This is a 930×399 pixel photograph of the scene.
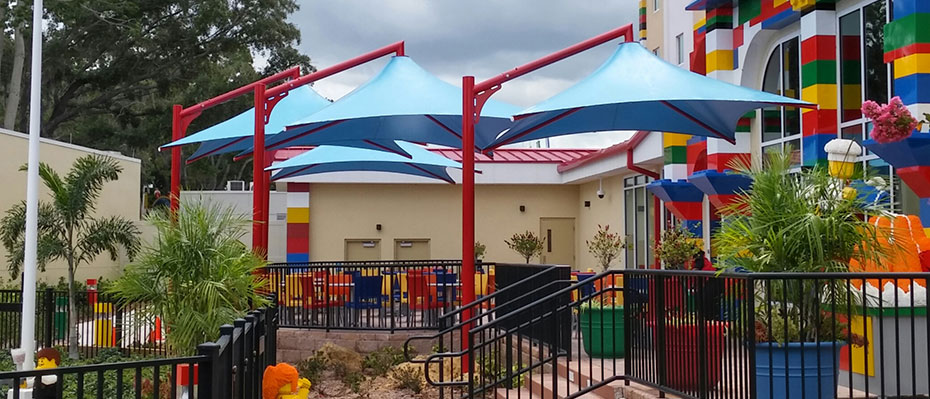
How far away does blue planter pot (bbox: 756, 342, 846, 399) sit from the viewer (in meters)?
6.75

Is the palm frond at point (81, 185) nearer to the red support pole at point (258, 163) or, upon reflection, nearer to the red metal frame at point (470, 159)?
the red support pole at point (258, 163)

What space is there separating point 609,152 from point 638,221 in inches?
76.5

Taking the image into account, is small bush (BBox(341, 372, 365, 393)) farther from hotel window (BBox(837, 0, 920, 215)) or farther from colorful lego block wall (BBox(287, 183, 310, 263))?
colorful lego block wall (BBox(287, 183, 310, 263))

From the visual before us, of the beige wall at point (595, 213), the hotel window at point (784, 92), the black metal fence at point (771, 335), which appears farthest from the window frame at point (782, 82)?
the beige wall at point (595, 213)

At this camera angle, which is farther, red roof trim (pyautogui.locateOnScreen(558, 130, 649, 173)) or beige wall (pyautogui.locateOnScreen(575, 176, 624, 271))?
beige wall (pyautogui.locateOnScreen(575, 176, 624, 271))

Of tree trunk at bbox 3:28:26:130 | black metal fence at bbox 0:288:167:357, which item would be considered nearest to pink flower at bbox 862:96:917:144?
black metal fence at bbox 0:288:167:357

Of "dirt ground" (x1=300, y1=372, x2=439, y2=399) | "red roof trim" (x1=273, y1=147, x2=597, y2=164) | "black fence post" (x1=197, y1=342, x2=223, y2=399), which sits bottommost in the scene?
"dirt ground" (x1=300, y1=372, x2=439, y2=399)

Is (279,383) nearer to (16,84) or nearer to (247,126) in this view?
(247,126)

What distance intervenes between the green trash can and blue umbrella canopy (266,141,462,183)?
14.7ft

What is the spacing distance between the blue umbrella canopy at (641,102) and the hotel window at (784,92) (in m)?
1.42

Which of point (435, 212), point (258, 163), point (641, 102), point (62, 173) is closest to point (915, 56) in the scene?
point (641, 102)

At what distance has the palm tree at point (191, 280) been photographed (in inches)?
358

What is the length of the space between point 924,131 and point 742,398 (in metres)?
4.75

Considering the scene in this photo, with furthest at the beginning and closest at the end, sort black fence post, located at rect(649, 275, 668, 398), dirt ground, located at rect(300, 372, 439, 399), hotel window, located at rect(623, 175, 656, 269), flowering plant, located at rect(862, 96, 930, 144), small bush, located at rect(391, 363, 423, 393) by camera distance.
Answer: hotel window, located at rect(623, 175, 656, 269), small bush, located at rect(391, 363, 423, 393), dirt ground, located at rect(300, 372, 439, 399), flowering plant, located at rect(862, 96, 930, 144), black fence post, located at rect(649, 275, 668, 398)
